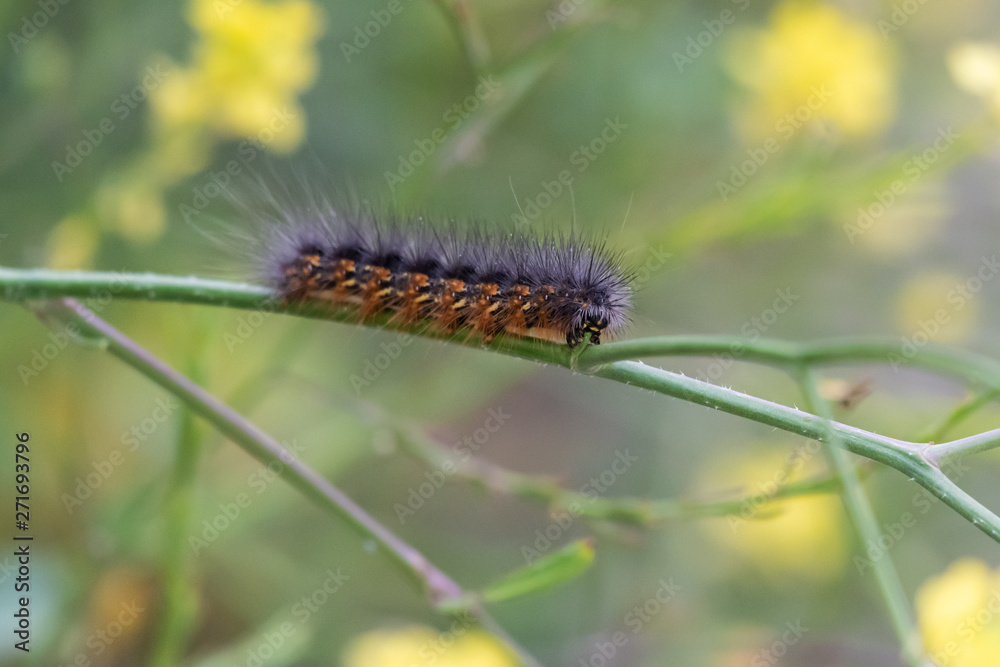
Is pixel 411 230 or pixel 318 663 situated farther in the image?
pixel 318 663

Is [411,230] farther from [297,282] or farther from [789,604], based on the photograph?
[789,604]

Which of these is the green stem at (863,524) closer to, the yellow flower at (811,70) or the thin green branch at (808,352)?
the thin green branch at (808,352)

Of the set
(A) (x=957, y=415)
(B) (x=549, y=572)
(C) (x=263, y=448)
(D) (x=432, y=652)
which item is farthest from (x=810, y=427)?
(D) (x=432, y=652)

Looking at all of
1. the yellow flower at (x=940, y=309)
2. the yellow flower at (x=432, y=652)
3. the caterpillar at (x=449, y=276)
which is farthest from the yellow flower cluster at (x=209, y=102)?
the yellow flower at (x=940, y=309)

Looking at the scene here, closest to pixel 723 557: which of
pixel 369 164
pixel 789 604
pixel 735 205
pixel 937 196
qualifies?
pixel 789 604

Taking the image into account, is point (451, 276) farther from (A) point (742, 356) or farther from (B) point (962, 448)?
(B) point (962, 448)

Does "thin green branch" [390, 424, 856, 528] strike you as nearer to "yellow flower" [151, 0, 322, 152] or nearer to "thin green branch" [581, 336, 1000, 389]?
"thin green branch" [581, 336, 1000, 389]
